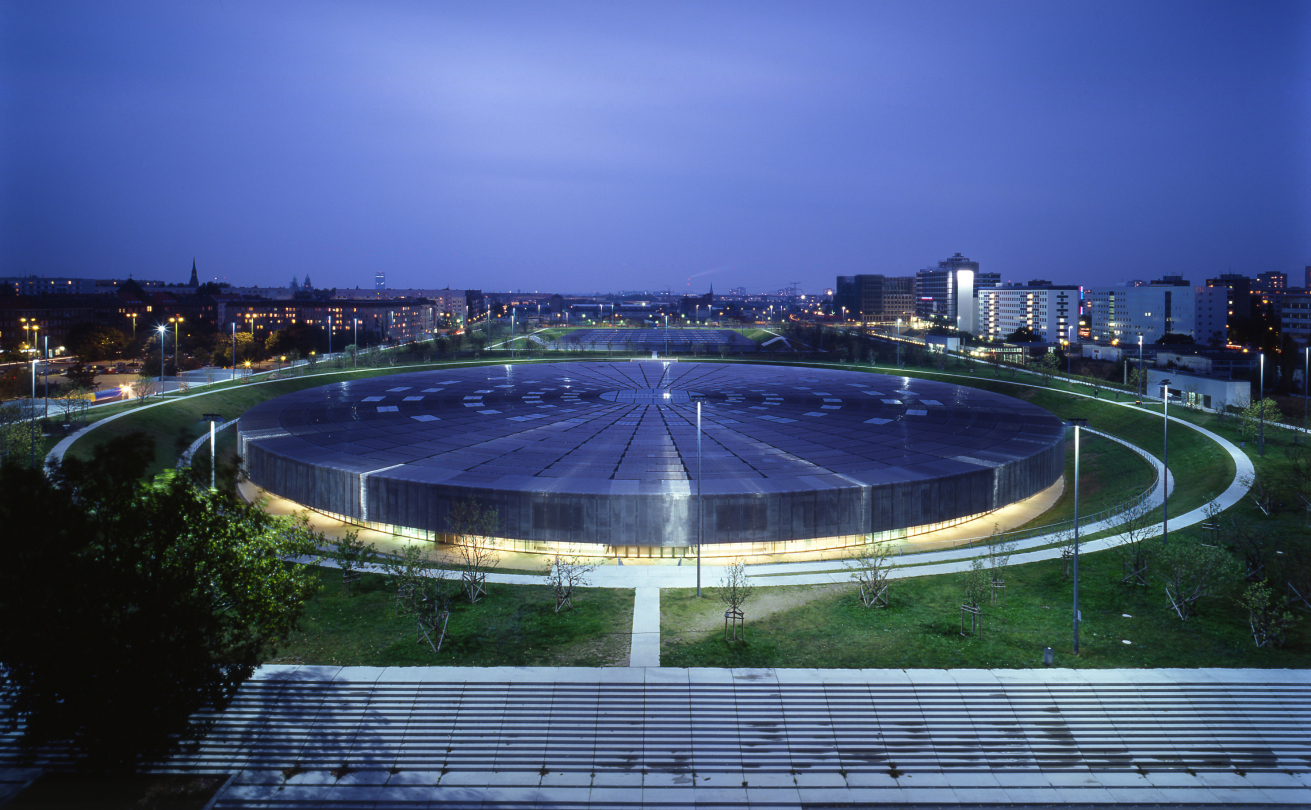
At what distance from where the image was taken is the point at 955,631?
36.0m

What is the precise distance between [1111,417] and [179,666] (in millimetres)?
91363

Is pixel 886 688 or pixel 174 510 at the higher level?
pixel 174 510

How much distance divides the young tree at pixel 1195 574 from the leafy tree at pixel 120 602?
39135mm

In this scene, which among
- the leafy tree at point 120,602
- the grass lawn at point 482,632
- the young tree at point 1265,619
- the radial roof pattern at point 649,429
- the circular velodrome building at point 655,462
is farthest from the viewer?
the radial roof pattern at point 649,429

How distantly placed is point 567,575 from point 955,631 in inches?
735

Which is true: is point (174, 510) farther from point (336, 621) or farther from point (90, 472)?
point (336, 621)

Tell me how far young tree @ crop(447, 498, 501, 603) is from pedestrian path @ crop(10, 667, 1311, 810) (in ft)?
38.5

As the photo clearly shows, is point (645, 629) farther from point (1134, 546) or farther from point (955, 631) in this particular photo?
point (1134, 546)

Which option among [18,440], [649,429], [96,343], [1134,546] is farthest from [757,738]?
[96,343]

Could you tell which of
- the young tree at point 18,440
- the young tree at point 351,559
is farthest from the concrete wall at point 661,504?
the young tree at point 18,440

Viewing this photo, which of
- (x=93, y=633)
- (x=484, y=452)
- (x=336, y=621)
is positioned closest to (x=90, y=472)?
(x=93, y=633)

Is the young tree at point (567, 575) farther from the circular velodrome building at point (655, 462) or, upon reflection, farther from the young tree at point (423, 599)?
the young tree at point (423, 599)

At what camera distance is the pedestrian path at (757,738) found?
1037 inches

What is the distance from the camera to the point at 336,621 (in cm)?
3703
